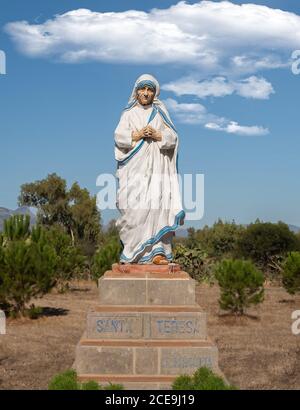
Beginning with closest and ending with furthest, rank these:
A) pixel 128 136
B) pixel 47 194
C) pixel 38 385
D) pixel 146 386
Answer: pixel 146 386 < pixel 128 136 < pixel 38 385 < pixel 47 194

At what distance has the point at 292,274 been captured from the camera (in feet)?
49.8

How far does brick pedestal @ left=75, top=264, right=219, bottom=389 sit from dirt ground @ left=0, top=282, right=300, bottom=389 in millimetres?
1522

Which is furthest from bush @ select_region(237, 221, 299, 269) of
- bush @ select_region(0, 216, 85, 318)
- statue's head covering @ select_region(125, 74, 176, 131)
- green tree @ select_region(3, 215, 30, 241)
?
statue's head covering @ select_region(125, 74, 176, 131)

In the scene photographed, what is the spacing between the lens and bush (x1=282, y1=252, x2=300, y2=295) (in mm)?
15148

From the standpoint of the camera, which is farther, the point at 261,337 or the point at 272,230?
the point at 272,230

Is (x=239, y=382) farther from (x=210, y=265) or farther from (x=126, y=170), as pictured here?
(x=210, y=265)

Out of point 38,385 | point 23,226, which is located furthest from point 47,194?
point 38,385

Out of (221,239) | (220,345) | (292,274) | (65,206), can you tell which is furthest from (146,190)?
(221,239)

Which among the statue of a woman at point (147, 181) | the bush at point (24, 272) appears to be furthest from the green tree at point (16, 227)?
the statue of a woman at point (147, 181)

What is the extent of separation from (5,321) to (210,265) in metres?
11.5

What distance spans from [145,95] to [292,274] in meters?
9.79

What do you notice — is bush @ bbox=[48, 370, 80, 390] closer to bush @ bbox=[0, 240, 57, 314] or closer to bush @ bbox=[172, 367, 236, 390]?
bush @ bbox=[172, 367, 236, 390]

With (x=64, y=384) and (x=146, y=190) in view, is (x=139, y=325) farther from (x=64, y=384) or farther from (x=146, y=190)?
(x=146, y=190)

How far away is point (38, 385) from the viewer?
7.02m
